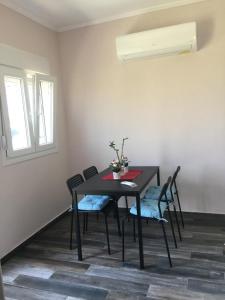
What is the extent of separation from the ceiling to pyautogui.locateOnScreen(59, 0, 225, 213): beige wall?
98mm

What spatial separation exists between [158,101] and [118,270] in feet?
7.06

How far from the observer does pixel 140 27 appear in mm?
3447

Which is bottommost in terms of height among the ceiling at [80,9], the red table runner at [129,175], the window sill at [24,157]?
the red table runner at [129,175]

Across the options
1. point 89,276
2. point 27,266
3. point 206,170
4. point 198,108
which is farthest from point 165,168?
point 27,266

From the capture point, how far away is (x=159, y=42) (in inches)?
125

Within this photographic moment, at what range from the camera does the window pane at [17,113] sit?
9.61 ft

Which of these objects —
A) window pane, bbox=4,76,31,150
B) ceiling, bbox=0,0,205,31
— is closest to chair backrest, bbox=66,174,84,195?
window pane, bbox=4,76,31,150

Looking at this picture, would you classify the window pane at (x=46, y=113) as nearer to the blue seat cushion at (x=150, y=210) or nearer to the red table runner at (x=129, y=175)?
the red table runner at (x=129, y=175)

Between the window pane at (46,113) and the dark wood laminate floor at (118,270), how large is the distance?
1288mm

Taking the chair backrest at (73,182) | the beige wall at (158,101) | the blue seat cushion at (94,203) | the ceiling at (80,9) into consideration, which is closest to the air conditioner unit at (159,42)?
the beige wall at (158,101)

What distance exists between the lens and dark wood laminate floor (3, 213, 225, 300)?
7.04 ft

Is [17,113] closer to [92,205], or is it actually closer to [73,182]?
[73,182]

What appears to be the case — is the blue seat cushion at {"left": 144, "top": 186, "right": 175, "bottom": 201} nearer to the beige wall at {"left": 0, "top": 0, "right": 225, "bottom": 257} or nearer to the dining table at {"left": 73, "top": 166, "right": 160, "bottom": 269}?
the dining table at {"left": 73, "top": 166, "right": 160, "bottom": 269}

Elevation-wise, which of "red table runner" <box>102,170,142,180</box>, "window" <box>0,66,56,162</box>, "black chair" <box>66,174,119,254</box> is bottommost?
"black chair" <box>66,174,119,254</box>
